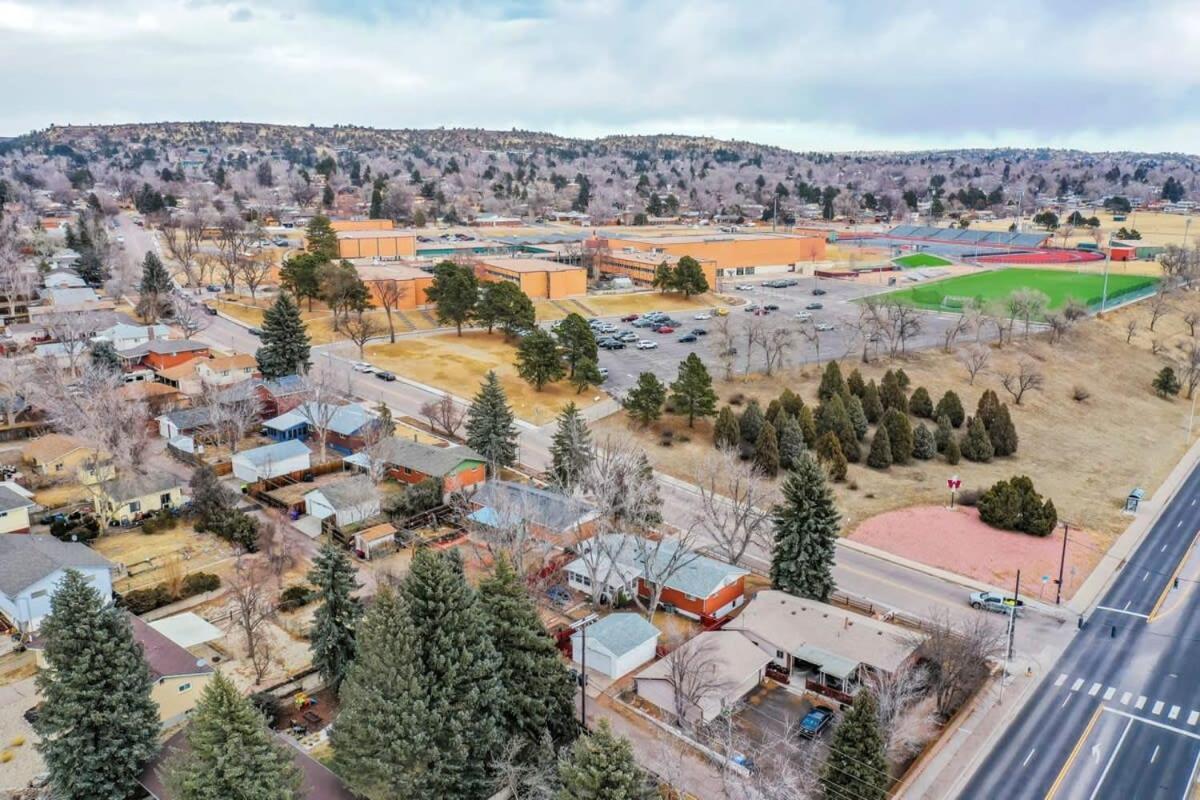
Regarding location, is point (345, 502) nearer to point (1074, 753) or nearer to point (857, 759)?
point (857, 759)

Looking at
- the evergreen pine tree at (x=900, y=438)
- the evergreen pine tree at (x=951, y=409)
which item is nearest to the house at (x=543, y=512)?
the evergreen pine tree at (x=900, y=438)

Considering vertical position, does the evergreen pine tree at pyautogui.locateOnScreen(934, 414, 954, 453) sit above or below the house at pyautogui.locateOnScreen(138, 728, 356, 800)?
above

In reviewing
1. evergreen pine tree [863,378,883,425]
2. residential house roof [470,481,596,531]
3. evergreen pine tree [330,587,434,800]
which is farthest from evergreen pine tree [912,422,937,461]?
evergreen pine tree [330,587,434,800]

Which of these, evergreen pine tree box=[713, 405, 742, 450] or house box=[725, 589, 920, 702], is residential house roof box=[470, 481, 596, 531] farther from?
evergreen pine tree box=[713, 405, 742, 450]

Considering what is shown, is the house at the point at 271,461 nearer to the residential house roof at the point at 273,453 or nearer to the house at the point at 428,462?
the residential house roof at the point at 273,453

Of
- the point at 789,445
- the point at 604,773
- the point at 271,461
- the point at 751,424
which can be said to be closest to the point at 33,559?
the point at 271,461

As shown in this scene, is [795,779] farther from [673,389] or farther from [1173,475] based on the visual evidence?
[1173,475]

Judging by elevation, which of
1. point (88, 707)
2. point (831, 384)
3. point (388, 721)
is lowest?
point (88, 707)

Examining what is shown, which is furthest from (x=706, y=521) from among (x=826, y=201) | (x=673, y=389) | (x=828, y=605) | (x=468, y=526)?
(x=826, y=201)
